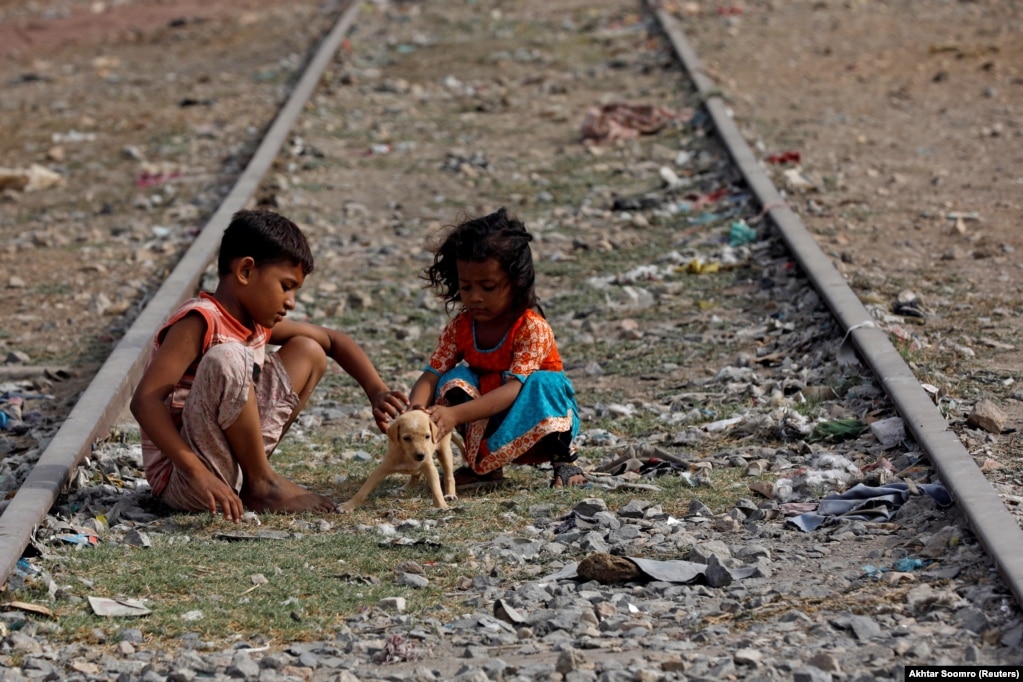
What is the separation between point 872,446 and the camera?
5.18 m

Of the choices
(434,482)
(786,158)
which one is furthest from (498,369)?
(786,158)

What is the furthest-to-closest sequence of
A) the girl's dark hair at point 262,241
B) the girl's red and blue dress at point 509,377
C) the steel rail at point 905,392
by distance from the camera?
the girl's red and blue dress at point 509,377, the girl's dark hair at point 262,241, the steel rail at point 905,392

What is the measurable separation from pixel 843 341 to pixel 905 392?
0.93 meters

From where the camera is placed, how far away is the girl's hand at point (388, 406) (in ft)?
16.6

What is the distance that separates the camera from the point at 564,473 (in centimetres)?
529

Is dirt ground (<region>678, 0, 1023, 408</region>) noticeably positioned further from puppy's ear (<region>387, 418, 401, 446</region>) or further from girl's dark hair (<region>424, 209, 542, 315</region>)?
puppy's ear (<region>387, 418, 401, 446</region>)

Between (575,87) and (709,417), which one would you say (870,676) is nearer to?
(709,417)

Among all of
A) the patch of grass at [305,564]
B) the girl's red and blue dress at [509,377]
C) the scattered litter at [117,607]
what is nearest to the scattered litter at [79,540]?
the patch of grass at [305,564]

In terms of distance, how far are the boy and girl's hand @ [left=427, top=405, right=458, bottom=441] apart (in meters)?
0.14

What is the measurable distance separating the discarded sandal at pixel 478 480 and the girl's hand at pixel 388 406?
44 cm

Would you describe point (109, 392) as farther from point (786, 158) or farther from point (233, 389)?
point (786, 158)

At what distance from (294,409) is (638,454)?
4.40 ft

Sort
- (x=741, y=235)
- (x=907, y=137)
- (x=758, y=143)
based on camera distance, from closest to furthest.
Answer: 1. (x=741, y=235)
2. (x=758, y=143)
3. (x=907, y=137)

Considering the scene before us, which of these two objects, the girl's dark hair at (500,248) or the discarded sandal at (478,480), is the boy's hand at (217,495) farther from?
the girl's dark hair at (500,248)
